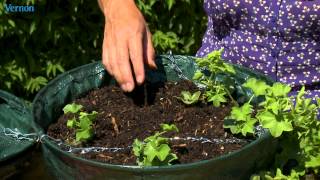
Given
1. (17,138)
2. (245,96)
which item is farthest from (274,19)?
(17,138)

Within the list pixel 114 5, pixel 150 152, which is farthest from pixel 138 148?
pixel 114 5

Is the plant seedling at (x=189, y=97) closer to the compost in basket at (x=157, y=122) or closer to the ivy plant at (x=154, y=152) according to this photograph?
the compost in basket at (x=157, y=122)

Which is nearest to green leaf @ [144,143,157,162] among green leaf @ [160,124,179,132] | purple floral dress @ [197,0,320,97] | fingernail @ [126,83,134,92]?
green leaf @ [160,124,179,132]

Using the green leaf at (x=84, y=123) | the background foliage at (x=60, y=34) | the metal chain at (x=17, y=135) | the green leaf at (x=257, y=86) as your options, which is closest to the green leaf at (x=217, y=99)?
the green leaf at (x=257, y=86)

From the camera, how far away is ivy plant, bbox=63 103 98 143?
0.93 meters

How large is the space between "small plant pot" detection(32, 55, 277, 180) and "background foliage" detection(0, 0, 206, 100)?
1.24 metres

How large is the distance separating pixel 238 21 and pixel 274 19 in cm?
9

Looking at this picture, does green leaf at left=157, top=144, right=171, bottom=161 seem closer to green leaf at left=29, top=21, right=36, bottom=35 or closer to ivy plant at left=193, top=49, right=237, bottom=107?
ivy plant at left=193, top=49, right=237, bottom=107

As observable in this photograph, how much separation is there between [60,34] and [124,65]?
140cm

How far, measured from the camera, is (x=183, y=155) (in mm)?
871

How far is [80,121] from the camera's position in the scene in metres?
0.95

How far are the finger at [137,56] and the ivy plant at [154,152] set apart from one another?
0.67 ft

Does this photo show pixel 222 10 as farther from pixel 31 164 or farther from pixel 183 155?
pixel 31 164

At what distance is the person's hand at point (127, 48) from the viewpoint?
3.34 feet
